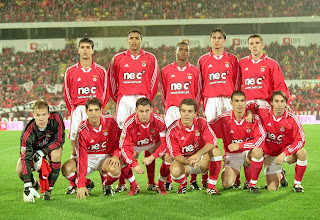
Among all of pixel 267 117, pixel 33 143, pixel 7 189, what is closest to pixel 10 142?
pixel 7 189

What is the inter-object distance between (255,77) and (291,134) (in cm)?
95

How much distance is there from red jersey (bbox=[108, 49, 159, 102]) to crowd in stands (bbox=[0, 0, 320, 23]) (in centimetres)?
1852

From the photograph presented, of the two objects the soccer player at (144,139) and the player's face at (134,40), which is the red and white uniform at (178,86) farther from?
the soccer player at (144,139)

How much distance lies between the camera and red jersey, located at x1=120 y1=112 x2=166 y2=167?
4.94 m

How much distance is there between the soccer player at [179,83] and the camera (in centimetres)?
592

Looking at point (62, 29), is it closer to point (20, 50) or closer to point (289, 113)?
point (20, 50)

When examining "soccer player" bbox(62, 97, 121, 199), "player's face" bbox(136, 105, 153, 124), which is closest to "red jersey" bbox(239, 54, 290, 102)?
"player's face" bbox(136, 105, 153, 124)

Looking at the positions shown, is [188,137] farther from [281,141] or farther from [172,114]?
[281,141]

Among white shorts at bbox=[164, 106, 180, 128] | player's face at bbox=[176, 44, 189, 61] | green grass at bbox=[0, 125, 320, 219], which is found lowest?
green grass at bbox=[0, 125, 320, 219]

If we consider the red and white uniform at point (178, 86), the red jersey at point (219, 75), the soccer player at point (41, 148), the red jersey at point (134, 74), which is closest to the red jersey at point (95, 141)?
the soccer player at point (41, 148)

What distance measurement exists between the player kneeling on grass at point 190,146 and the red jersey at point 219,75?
3.13 feet

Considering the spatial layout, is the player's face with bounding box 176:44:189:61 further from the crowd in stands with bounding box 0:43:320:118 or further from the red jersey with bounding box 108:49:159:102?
the crowd in stands with bounding box 0:43:320:118

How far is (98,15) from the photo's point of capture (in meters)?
24.2

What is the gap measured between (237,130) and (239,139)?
121 mm
